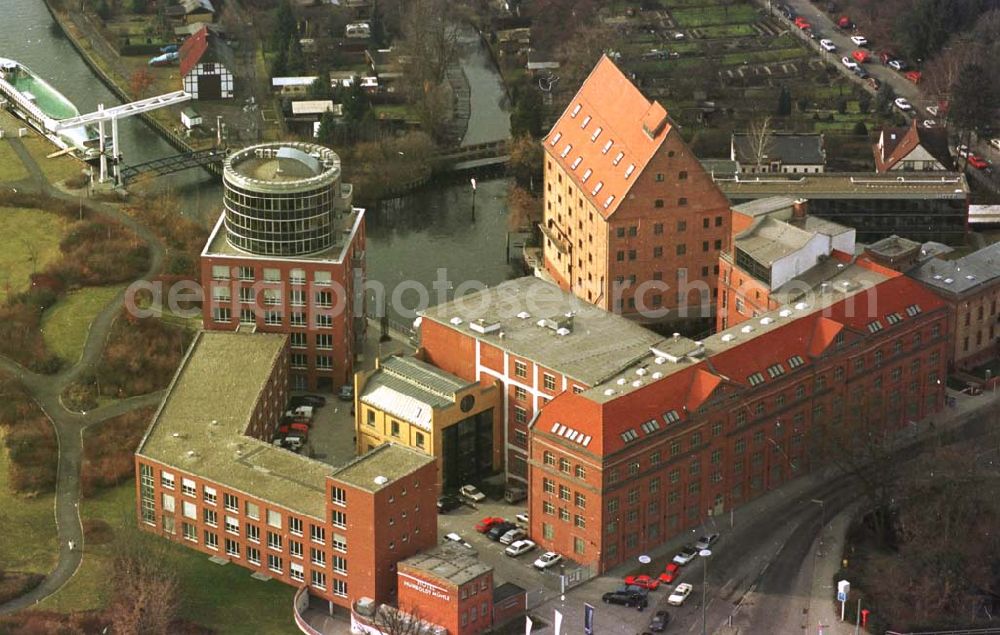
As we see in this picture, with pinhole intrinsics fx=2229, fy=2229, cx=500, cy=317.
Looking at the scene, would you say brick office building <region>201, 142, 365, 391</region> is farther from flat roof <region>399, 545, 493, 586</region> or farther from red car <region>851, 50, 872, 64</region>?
red car <region>851, 50, 872, 64</region>

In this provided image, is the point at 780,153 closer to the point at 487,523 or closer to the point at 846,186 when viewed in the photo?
the point at 846,186

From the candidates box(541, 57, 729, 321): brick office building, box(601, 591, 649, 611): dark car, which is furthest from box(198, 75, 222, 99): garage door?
box(601, 591, 649, 611): dark car

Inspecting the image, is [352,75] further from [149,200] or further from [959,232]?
[959,232]

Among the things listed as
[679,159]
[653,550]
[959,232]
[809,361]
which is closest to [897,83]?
[959,232]

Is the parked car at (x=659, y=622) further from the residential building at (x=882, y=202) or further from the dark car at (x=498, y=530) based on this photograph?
the residential building at (x=882, y=202)

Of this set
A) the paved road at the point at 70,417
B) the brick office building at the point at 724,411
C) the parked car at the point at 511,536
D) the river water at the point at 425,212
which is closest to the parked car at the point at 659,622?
the brick office building at the point at 724,411

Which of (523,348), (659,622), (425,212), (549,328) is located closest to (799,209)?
(549,328)
